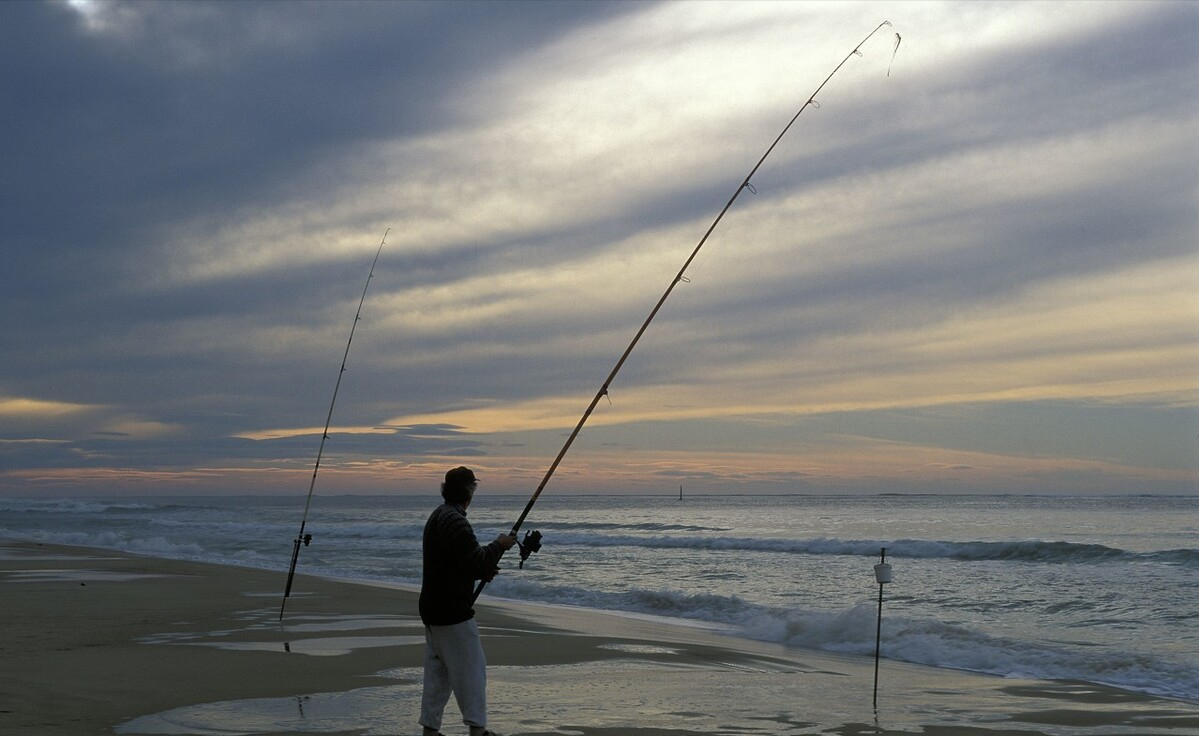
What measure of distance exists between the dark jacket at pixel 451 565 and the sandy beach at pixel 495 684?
48.5 inches

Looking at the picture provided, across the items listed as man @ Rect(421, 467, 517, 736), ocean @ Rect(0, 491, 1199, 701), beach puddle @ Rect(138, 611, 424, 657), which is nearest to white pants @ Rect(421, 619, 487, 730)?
man @ Rect(421, 467, 517, 736)

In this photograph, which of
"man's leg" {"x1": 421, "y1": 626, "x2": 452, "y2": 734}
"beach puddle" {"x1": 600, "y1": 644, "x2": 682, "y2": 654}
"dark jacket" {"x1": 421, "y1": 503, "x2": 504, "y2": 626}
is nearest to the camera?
"dark jacket" {"x1": 421, "y1": 503, "x2": 504, "y2": 626}

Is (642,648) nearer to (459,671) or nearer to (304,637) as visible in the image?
(304,637)

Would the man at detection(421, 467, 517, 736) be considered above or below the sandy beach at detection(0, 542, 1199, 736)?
above

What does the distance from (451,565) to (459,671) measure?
1.67ft

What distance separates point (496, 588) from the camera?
1775 centimetres

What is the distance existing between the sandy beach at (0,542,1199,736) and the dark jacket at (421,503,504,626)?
123cm

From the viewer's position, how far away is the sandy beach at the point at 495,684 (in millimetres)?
6020

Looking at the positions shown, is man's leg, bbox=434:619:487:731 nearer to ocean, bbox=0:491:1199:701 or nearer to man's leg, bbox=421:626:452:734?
man's leg, bbox=421:626:452:734

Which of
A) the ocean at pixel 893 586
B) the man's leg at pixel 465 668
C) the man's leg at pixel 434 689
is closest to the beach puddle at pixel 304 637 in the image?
the man's leg at pixel 434 689

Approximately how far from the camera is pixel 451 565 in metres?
4.79

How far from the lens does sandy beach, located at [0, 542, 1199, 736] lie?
6020 millimetres

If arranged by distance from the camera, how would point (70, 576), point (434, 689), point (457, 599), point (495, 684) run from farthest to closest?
point (70, 576)
point (495, 684)
point (434, 689)
point (457, 599)

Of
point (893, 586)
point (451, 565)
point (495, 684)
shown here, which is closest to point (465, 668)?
point (451, 565)
